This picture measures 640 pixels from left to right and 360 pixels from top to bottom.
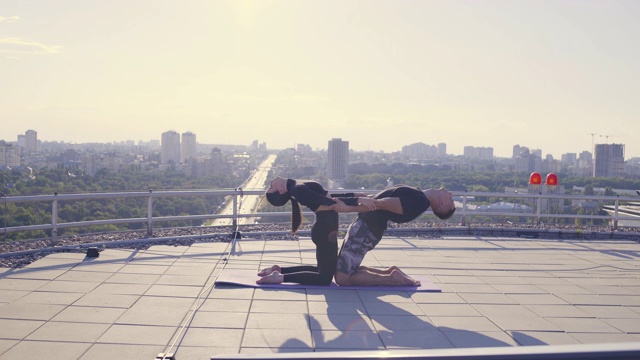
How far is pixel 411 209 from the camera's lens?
7395 mm

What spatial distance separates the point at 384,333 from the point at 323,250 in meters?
1.96

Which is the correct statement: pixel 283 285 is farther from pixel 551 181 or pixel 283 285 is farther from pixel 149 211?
pixel 551 181

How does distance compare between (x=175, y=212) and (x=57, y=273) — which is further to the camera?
(x=175, y=212)

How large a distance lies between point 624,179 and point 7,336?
22.9 meters

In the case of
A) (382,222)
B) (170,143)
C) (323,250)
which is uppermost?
(170,143)

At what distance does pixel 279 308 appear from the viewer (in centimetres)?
673

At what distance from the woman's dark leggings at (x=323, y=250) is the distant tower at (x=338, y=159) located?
11161mm

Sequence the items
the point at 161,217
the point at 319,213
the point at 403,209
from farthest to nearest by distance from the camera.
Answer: the point at 161,217
the point at 319,213
the point at 403,209

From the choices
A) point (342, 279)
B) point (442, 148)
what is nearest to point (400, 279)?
point (342, 279)

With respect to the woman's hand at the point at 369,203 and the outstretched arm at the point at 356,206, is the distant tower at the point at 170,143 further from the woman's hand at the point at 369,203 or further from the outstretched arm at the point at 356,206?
the woman's hand at the point at 369,203

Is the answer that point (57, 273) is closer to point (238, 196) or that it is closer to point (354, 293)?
point (354, 293)

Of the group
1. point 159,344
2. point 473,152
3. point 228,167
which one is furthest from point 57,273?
point 473,152

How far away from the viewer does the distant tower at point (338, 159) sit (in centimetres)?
1927

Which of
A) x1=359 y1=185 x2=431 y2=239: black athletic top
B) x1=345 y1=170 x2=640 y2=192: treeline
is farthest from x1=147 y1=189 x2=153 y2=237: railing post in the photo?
x1=345 y1=170 x2=640 y2=192: treeline
